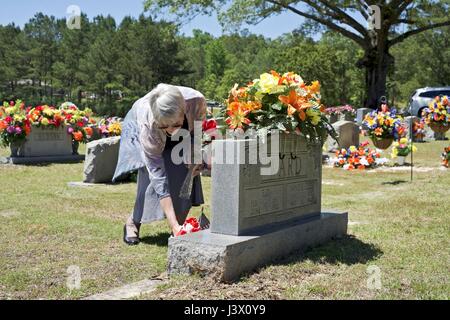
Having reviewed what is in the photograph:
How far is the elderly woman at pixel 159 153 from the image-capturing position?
478cm

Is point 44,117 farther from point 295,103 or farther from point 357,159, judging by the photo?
point 295,103

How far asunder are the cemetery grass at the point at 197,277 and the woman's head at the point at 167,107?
45.5 inches

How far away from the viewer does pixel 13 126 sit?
1248 centimetres

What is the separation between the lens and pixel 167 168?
5.35 metres

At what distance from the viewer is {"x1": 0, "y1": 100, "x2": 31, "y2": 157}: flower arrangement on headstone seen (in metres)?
12.4

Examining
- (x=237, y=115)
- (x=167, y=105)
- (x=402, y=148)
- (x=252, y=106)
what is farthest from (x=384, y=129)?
(x=167, y=105)

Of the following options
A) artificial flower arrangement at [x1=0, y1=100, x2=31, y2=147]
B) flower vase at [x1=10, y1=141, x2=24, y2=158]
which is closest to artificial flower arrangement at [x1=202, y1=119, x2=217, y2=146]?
artificial flower arrangement at [x1=0, y1=100, x2=31, y2=147]

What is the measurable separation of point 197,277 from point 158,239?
62.3 inches

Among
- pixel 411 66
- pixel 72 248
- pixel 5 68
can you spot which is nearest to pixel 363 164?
pixel 72 248

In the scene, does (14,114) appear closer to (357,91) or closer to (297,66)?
(297,66)

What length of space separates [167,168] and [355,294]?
2.20m

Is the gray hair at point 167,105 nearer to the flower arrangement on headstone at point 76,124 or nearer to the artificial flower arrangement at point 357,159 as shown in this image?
the artificial flower arrangement at point 357,159

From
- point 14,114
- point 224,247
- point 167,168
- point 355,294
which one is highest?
point 14,114

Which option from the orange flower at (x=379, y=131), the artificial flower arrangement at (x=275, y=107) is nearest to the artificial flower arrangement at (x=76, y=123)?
the orange flower at (x=379, y=131)
